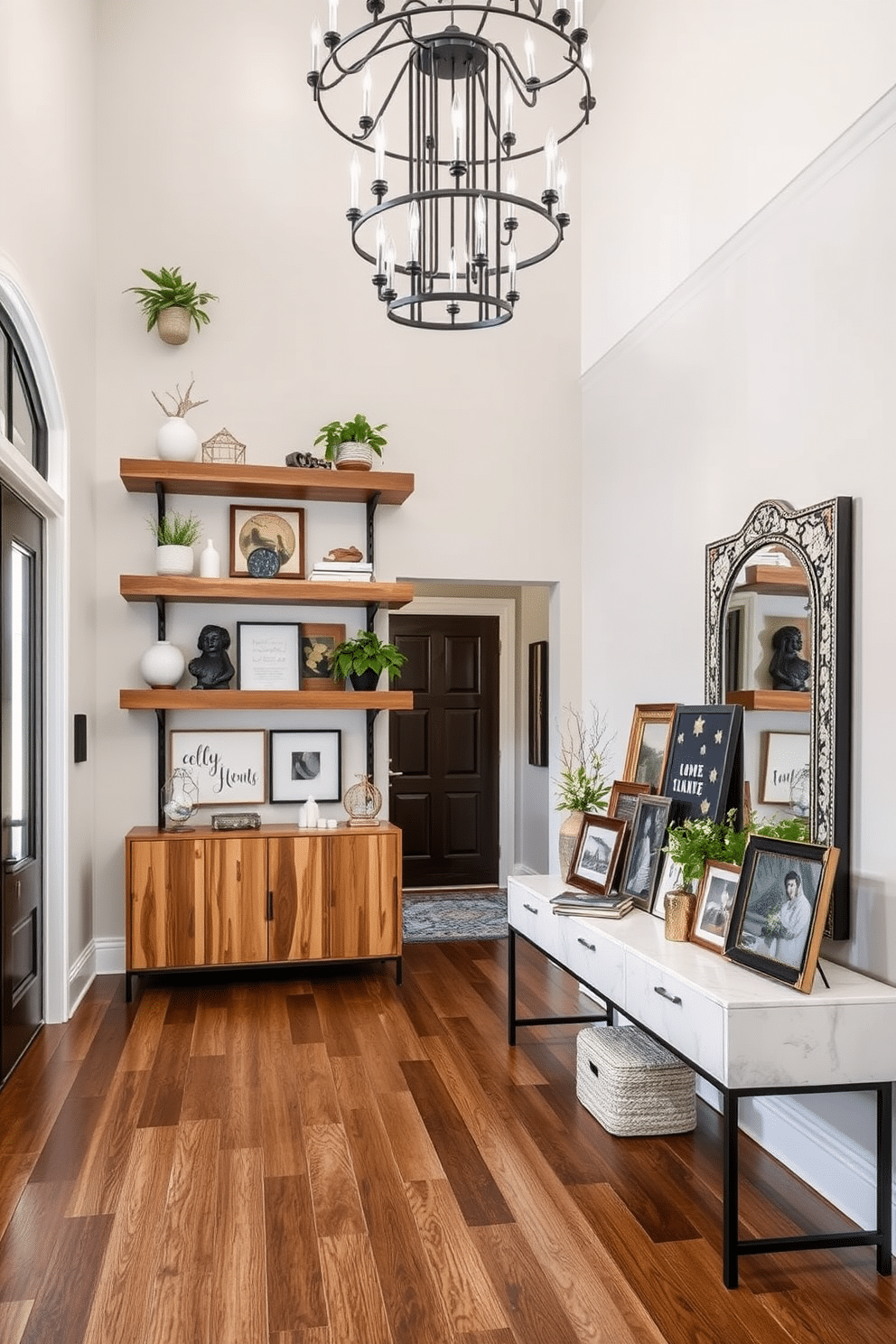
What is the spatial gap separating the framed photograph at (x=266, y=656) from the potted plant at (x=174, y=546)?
0.44 meters

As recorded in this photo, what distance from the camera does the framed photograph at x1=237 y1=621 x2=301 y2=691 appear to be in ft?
17.3

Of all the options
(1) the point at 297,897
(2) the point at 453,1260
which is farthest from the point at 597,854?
(1) the point at 297,897

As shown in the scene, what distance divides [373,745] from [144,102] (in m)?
3.40

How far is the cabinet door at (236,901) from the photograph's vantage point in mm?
4785

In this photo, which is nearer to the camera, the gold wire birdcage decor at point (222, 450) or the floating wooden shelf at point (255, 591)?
the floating wooden shelf at point (255, 591)

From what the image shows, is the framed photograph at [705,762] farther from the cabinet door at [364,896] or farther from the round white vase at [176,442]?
the round white vase at [176,442]

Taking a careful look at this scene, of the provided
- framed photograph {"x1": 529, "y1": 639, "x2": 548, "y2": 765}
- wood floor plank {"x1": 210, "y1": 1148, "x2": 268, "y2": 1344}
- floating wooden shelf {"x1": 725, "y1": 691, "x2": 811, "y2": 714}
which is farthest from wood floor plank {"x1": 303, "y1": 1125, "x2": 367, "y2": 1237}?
framed photograph {"x1": 529, "y1": 639, "x2": 548, "y2": 765}

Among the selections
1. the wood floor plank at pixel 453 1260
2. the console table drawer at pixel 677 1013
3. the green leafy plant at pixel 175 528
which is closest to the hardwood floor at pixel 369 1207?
the wood floor plank at pixel 453 1260

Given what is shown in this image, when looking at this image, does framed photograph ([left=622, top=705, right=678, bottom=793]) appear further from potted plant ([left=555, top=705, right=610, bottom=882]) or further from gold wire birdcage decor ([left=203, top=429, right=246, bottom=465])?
gold wire birdcage decor ([left=203, top=429, right=246, bottom=465])

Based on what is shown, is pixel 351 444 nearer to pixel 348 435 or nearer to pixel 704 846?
pixel 348 435

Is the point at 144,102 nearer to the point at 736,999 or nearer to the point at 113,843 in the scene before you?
the point at 113,843

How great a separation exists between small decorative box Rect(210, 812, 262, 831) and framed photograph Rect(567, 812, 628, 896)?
177 cm

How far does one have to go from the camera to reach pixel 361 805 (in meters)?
5.12

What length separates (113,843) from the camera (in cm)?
521
